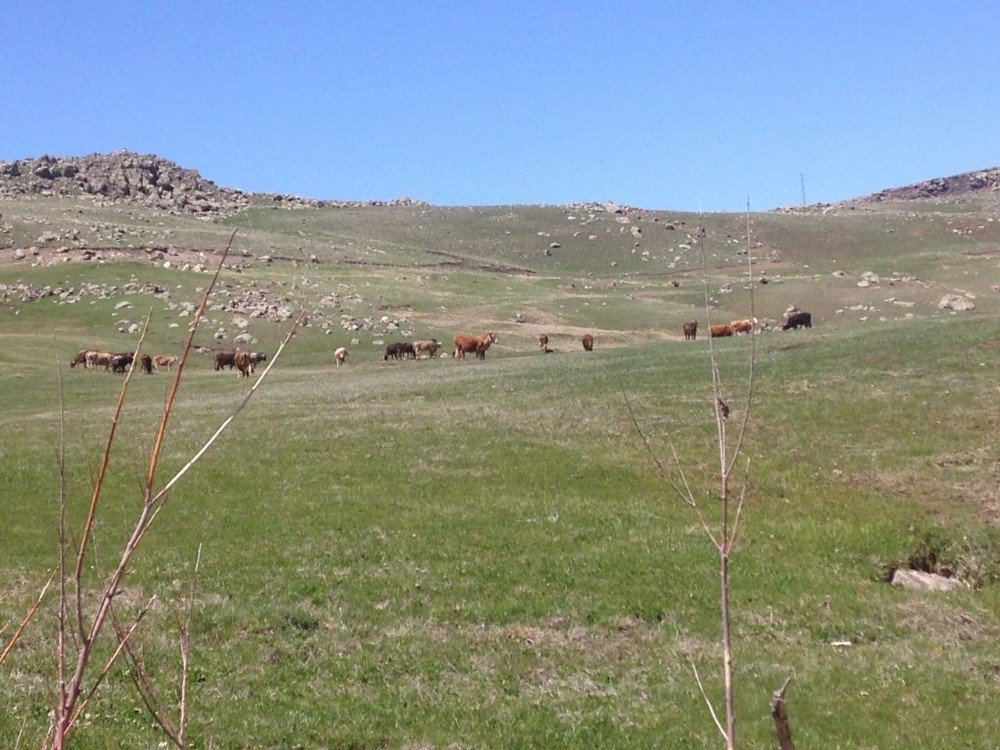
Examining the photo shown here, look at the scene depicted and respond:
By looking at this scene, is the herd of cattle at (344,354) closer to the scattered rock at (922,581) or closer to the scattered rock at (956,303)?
the scattered rock at (956,303)

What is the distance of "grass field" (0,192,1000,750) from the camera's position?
1171 centimetres

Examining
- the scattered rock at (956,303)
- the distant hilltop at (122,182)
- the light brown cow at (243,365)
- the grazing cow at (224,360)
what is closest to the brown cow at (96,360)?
the grazing cow at (224,360)

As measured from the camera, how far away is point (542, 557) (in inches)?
754

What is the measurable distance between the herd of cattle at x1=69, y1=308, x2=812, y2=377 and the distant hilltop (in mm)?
97243

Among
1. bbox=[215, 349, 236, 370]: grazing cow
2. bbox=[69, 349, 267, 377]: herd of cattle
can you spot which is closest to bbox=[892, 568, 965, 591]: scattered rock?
bbox=[69, 349, 267, 377]: herd of cattle

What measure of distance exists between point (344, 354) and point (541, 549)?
132ft

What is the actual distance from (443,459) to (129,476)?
8.46m

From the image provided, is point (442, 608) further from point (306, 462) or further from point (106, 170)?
point (106, 170)

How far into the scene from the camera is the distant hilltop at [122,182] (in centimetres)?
14809

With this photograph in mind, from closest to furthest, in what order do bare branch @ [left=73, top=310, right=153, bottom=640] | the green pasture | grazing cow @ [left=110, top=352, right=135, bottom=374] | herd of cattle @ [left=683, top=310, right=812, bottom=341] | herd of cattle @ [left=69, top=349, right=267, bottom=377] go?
bare branch @ [left=73, top=310, right=153, bottom=640] < the green pasture < herd of cattle @ [left=69, top=349, right=267, bottom=377] < grazing cow @ [left=110, top=352, right=135, bottom=374] < herd of cattle @ [left=683, top=310, right=812, bottom=341]

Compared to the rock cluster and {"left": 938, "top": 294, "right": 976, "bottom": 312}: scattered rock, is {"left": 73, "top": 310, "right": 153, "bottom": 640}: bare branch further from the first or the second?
the rock cluster

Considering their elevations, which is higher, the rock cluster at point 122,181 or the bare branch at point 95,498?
the rock cluster at point 122,181

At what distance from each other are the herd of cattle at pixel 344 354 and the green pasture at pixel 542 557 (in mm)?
14131

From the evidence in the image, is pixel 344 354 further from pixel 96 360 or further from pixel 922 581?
pixel 922 581
